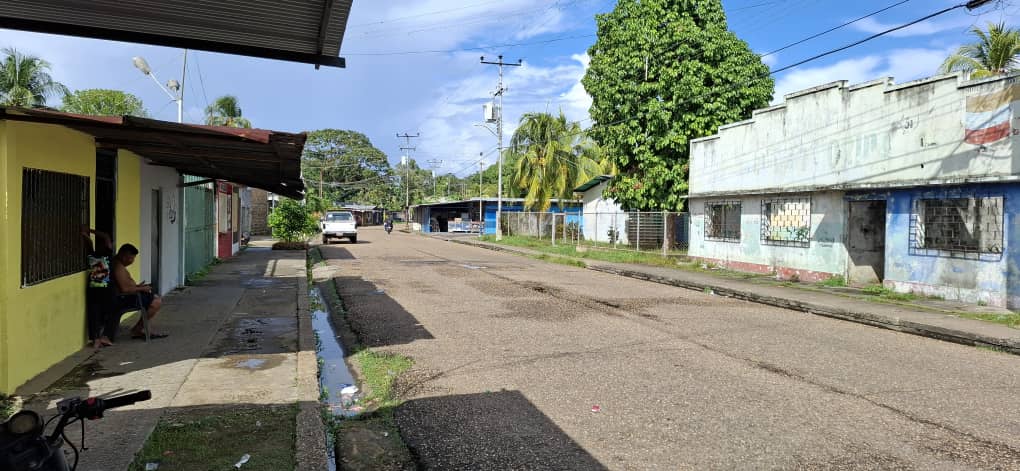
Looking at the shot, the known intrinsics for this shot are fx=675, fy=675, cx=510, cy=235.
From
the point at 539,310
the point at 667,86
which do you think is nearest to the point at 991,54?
the point at 667,86

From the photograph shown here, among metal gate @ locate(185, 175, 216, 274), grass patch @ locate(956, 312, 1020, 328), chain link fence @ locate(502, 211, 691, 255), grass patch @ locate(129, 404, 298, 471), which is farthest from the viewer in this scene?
chain link fence @ locate(502, 211, 691, 255)

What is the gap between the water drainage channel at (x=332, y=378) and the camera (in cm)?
586

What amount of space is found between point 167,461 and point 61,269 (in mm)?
3611

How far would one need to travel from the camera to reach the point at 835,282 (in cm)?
1603

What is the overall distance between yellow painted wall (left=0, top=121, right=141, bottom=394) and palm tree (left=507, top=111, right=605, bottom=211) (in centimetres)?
3324

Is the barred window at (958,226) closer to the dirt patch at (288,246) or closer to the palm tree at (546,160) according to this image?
the dirt patch at (288,246)

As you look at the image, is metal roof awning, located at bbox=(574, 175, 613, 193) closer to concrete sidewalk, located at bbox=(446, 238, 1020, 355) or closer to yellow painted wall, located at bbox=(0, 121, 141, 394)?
concrete sidewalk, located at bbox=(446, 238, 1020, 355)

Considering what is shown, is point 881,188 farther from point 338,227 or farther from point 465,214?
point 465,214

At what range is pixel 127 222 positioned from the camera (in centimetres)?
931

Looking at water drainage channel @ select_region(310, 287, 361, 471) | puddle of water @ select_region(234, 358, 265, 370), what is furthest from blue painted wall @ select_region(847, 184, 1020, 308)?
puddle of water @ select_region(234, 358, 265, 370)

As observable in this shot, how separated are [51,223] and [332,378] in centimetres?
310

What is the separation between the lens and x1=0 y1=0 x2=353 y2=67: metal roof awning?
502 cm

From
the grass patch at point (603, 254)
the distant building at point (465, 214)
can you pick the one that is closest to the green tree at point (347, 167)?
the distant building at point (465, 214)

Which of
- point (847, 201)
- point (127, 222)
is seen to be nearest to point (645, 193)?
point (847, 201)
